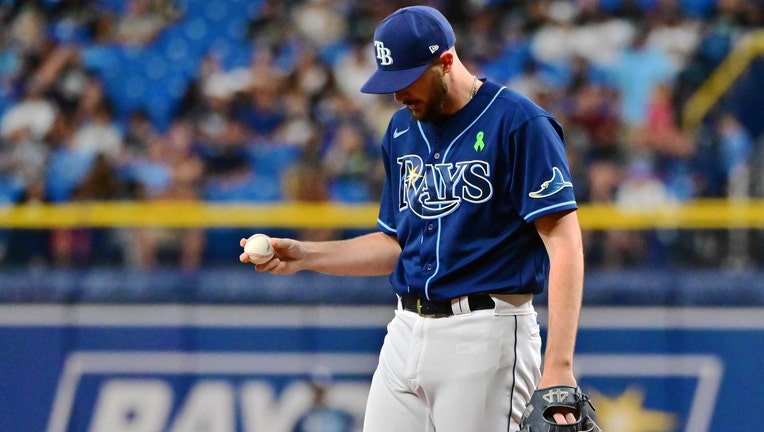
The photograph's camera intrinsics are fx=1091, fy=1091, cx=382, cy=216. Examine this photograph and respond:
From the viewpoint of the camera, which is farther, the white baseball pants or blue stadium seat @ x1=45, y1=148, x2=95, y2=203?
blue stadium seat @ x1=45, y1=148, x2=95, y2=203

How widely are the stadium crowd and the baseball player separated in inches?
118

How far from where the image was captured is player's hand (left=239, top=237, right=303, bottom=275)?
3.07m

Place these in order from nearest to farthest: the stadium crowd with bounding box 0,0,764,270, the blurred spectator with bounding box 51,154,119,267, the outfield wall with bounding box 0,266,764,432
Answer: the outfield wall with bounding box 0,266,764,432
the blurred spectator with bounding box 51,154,119,267
the stadium crowd with bounding box 0,0,764,270

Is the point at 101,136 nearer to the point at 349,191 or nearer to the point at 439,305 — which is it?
the point at 349,191

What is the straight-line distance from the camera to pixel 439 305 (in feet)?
9.52

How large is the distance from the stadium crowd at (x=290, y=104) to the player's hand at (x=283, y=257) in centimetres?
276

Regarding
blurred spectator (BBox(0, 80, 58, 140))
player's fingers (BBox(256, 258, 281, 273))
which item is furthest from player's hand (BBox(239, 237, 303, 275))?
blurred spectator (BBox(0, 80, 58, 140))

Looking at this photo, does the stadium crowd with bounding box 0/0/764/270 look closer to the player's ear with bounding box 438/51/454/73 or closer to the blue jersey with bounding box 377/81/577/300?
the blue jersey with bounding box 377/81/577/300

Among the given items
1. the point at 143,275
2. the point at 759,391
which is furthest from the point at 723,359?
the point at 143,275

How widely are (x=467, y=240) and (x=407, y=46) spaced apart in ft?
1.75

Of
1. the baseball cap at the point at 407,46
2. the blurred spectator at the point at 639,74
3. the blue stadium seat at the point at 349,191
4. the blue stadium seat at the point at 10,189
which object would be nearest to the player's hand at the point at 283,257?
the baseball cap at the point at 407,46

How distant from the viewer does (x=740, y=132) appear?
721 cm

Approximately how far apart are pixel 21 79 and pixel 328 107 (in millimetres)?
2460

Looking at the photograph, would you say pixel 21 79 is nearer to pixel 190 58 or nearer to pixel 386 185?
pixel 190 58
